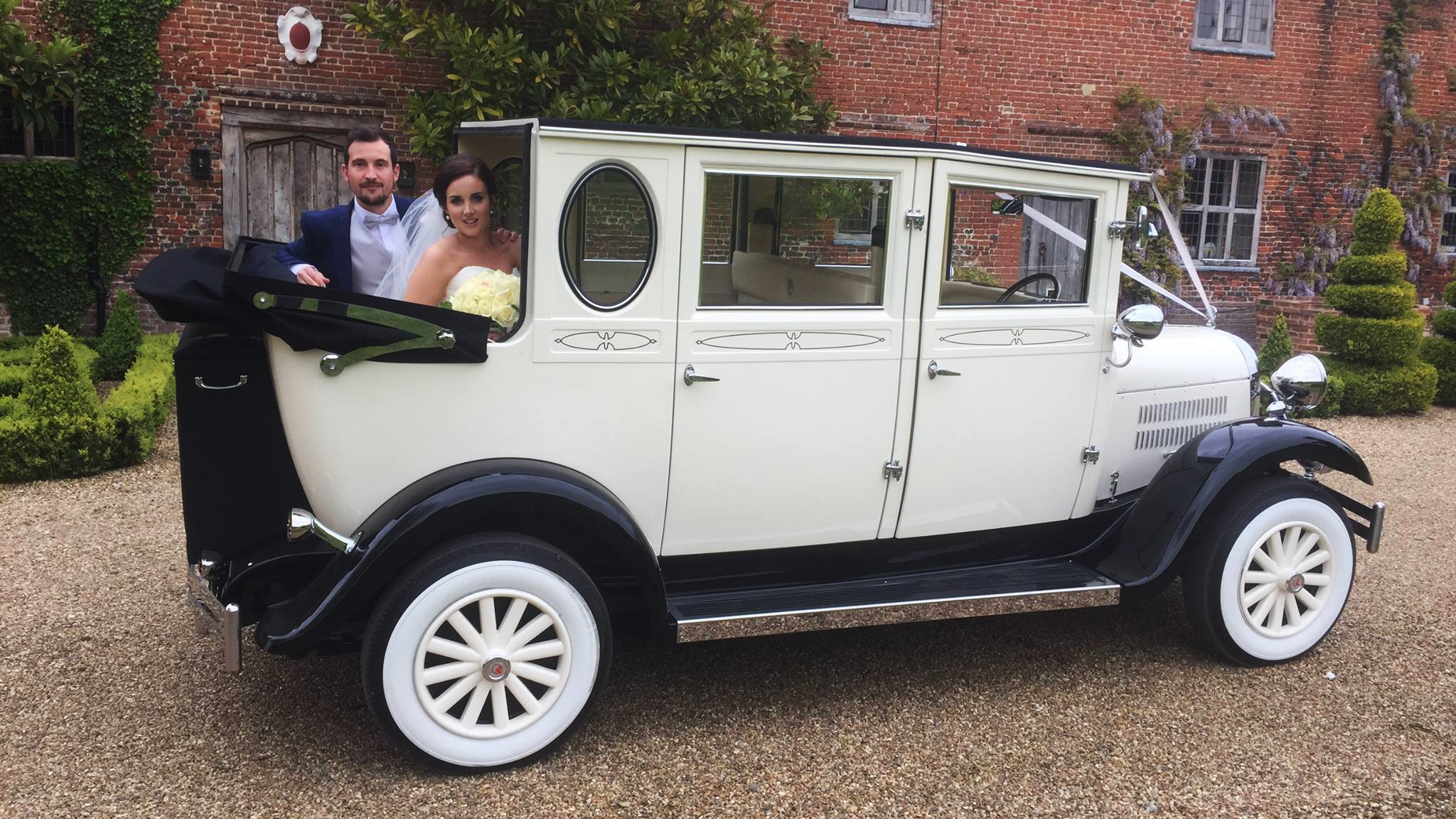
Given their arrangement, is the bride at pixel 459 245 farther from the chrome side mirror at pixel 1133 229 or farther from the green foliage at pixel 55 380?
the green foliage at pixel 55 380

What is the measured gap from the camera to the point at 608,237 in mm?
3865

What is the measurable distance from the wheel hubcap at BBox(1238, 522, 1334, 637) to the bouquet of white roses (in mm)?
3110

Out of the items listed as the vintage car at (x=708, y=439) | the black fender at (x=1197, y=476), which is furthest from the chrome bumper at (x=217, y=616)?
the black fender at (x=1197, y=476)

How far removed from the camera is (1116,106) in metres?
15.2

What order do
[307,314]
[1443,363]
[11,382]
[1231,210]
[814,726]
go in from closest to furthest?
[307,314] → [814,726] → [11,382] → [1443,363] → [1231,210]

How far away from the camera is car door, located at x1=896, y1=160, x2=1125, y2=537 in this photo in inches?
167

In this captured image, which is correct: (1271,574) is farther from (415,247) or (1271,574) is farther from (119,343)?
(119,343)

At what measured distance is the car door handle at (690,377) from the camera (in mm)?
3869

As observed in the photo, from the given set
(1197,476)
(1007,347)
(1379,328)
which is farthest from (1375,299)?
(1007,347)

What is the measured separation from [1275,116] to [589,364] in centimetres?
1518

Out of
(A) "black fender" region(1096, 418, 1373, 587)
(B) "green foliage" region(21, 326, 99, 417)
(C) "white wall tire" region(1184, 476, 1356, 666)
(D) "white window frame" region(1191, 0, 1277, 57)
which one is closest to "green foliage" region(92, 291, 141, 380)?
(B) "green foliage" region(21, 326, 99, 417)

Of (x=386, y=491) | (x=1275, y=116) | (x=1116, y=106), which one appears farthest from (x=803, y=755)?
(x=1275, y=116)

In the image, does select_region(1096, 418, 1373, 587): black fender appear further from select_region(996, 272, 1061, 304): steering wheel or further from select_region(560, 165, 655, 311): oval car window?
select_region(560, 165, 655, 311): oval car window

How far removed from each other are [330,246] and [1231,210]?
14.9 m
